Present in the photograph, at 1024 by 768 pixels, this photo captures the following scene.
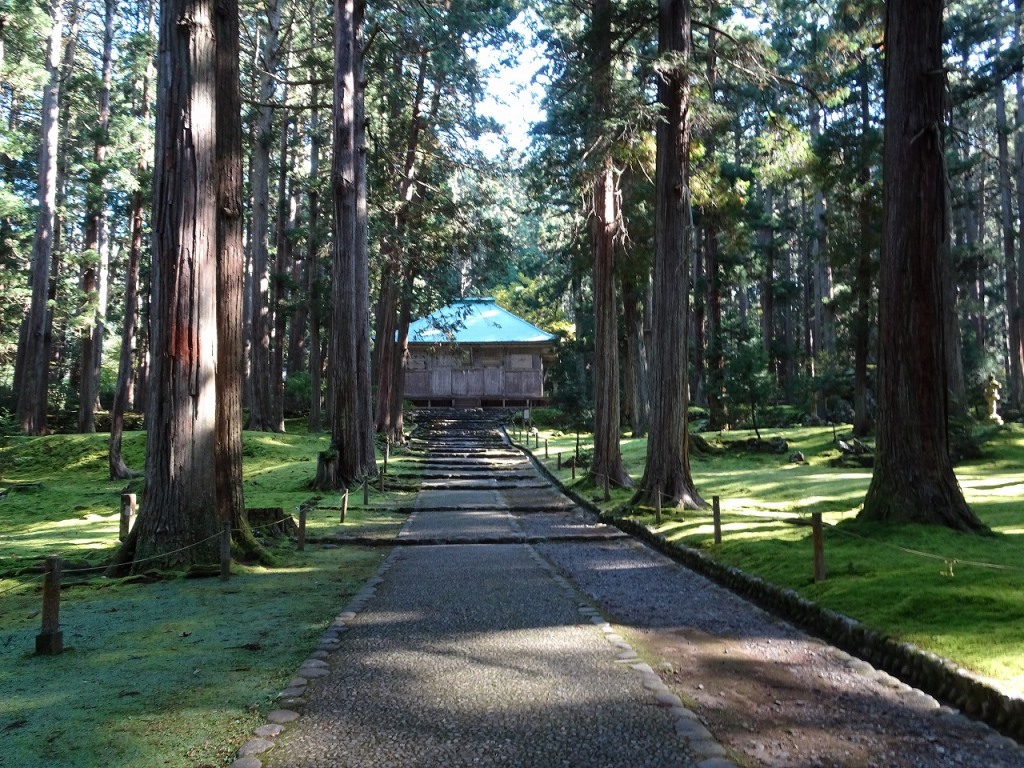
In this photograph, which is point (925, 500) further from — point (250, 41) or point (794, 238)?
point (794, 238)

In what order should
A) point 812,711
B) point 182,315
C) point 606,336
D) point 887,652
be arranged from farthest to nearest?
point 606,336 < point 182,315 < point 887,652 < point 812,711

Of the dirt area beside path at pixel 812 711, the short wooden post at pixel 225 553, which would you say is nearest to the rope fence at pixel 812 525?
the dirt area beside path at pixel 812 711

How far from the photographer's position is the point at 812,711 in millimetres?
4492

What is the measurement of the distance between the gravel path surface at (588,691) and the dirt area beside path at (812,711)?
0.01 meters

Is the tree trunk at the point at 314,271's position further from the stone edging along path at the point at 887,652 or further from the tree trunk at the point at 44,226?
the stone edging along path at the point at 887,652

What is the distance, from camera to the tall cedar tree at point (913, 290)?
943cm

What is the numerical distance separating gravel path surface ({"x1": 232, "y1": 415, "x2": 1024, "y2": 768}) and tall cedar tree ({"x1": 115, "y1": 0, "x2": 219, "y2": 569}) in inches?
91.5

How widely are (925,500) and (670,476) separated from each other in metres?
4.41

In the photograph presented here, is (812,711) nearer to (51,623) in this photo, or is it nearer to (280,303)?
(51,623)

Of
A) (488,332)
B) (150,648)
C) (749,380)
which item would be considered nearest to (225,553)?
(150,648)

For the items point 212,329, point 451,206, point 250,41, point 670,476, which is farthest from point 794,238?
point 212,329

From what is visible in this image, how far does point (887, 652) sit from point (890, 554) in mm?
2886

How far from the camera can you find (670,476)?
13102 mm

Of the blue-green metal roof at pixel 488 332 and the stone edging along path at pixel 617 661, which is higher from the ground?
the blue-green metal roof at pixel 488 332
